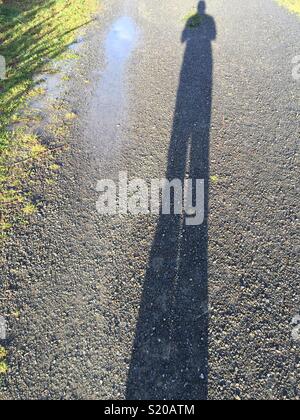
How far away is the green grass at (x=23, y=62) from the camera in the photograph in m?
5.93

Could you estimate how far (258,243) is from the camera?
16.3ft

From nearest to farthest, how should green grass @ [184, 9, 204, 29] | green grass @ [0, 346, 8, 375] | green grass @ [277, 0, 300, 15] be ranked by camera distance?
green grass @ [0, 346, 8, 375] → green grass @ [184, 9, 204, 29] → green grass @ [277, 0, 300, 15]

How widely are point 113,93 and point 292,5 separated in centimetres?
804

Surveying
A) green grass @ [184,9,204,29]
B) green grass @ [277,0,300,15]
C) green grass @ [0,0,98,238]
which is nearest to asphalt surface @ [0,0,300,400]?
green grass @ [0,0,98,238]

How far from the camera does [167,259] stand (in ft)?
15.9

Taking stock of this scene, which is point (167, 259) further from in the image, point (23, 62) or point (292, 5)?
point (292, 5)

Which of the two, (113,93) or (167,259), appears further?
(113,93)

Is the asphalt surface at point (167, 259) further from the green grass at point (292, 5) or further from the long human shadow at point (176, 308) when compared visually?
the green grass at point (292, 5)

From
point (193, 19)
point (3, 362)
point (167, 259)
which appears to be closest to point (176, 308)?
point (167, 259)

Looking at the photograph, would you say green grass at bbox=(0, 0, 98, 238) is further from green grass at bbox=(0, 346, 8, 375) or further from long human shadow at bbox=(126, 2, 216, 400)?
long human shadow at bbox=(126, 2, 216, 400)

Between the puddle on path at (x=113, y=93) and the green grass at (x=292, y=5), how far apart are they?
17.9ft

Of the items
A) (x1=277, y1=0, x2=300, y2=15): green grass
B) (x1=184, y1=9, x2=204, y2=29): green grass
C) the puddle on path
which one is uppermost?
(x1=277, y1=0, x2=300, y2=15): green grass

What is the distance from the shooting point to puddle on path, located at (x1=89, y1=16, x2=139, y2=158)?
6.87m

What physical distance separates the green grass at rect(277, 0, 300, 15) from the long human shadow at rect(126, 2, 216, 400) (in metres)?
7.98
